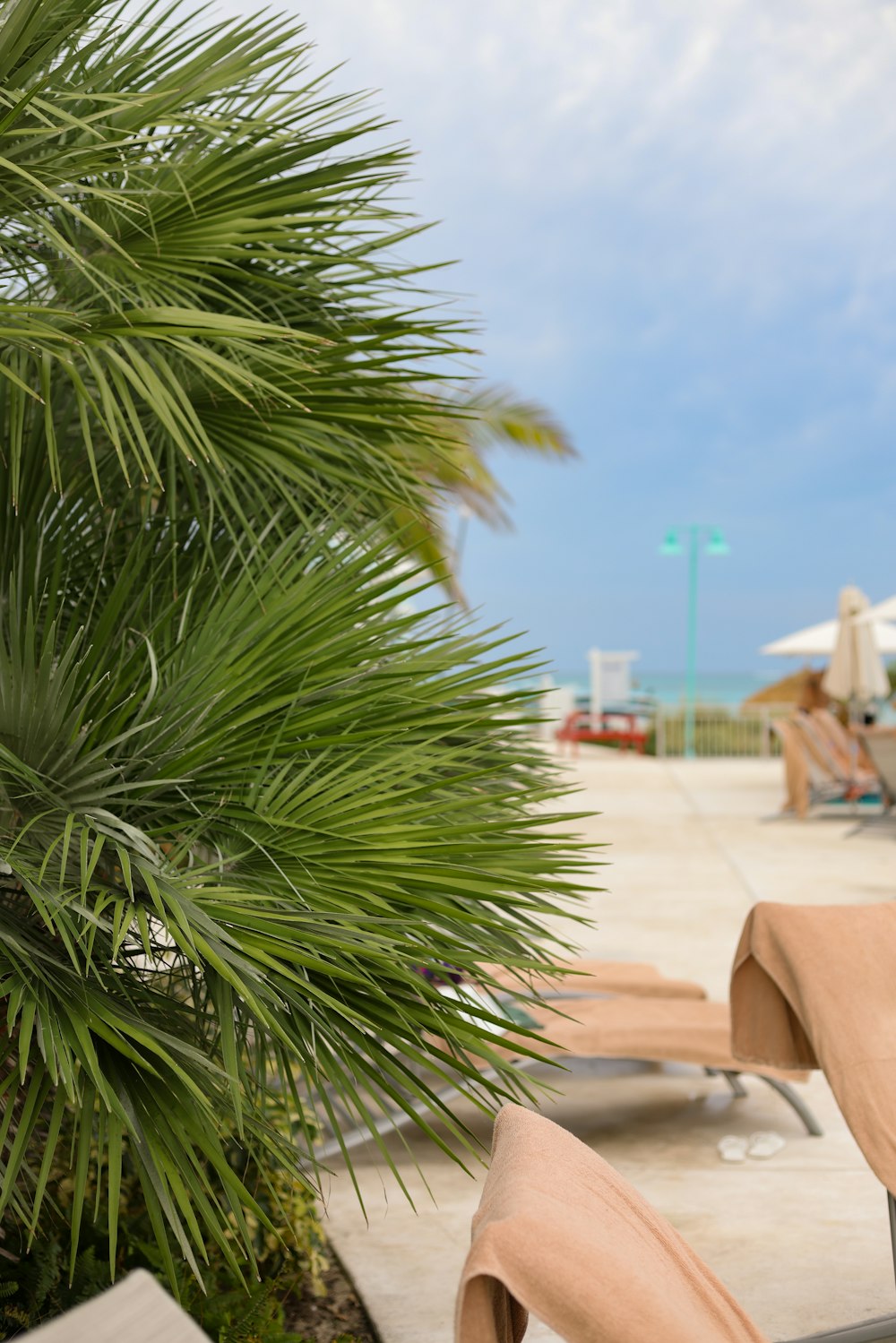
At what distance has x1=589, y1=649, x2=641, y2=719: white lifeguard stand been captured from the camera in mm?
22366

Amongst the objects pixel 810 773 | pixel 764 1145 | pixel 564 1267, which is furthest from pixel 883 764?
pixel 564 1267

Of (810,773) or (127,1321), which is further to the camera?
(810,773)

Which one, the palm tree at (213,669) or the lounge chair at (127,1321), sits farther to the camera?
the palm tree at (213,669)

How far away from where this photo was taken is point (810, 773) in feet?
39.2

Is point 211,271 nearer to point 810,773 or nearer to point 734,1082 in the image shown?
point 734,1082

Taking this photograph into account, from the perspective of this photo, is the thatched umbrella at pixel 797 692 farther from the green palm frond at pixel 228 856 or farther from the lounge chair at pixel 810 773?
the green palm frond at pixel 228 856

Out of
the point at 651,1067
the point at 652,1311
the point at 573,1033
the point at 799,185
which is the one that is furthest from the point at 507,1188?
the point at 799,185

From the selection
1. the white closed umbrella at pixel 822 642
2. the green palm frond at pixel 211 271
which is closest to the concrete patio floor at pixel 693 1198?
the green palm frond at pixel 211 271

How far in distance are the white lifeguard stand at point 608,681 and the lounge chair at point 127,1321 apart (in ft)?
70.0

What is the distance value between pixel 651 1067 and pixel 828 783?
7.92m

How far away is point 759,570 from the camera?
88.2m

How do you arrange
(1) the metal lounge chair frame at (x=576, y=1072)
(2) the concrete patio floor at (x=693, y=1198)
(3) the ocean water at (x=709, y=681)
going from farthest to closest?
(3) the ocean water at (x=709, y=681), (1) the metal lounge chair frame at (x=576, y=1072), (2) the concrete patio floor at (x=693, y=1198)

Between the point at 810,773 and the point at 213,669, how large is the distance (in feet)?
34.4

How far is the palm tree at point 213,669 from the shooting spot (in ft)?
6.07
